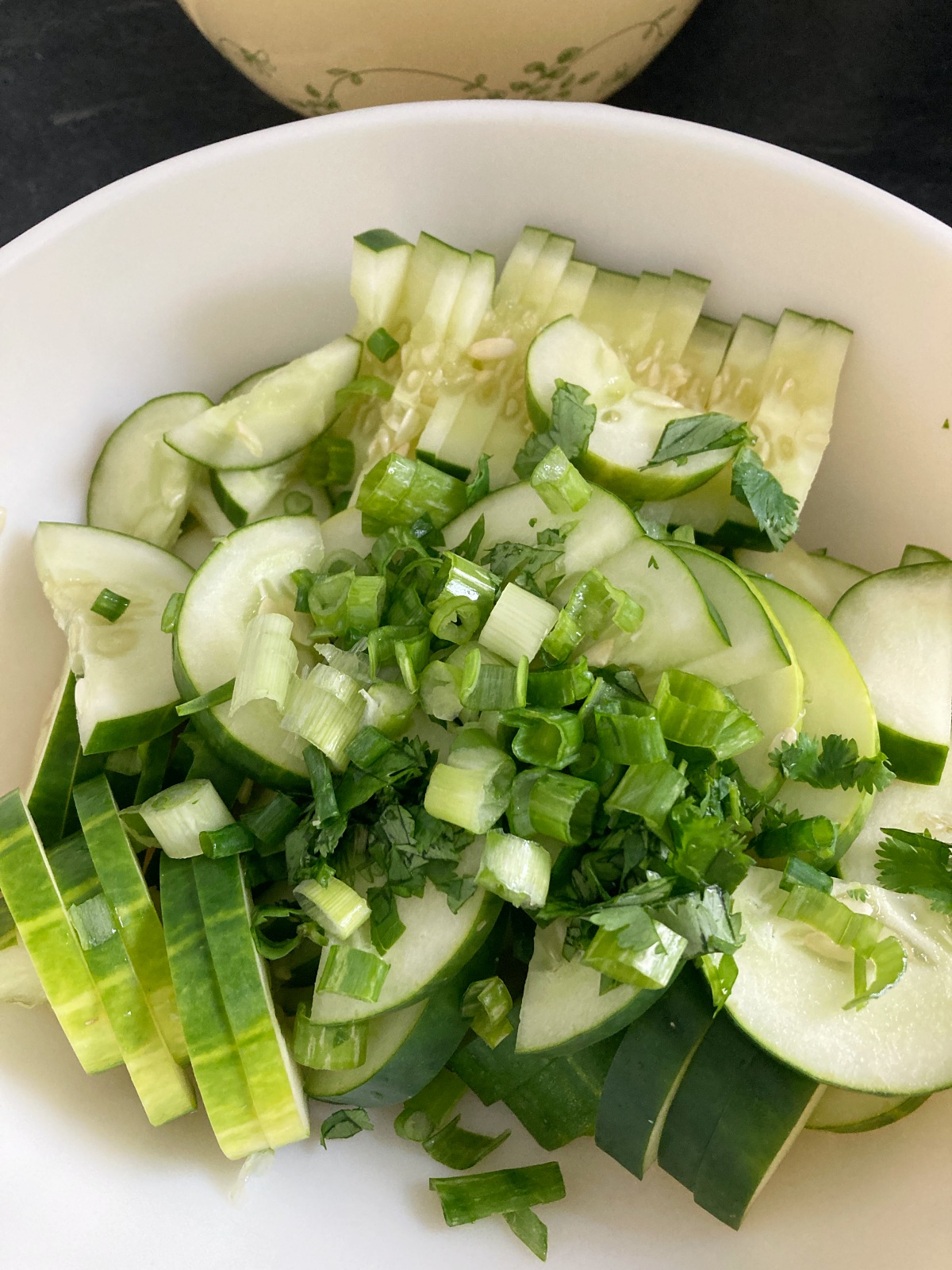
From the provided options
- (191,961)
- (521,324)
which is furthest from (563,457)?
(191,961)

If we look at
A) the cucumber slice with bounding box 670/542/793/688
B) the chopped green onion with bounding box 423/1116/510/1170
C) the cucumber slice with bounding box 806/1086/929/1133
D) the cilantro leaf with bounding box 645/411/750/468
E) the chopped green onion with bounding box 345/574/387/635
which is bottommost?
the chopped green onion with bounding box 423/1116/510/1170

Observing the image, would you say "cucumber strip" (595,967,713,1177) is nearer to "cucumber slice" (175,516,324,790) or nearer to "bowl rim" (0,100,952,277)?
"cucumber slice" (175,516,324,790)

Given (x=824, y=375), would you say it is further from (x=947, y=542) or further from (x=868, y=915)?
(x=868, y=915)

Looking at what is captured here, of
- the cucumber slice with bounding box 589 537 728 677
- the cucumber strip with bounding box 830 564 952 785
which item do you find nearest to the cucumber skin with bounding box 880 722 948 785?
the cucumber strip with bounding box 830 564 952 785

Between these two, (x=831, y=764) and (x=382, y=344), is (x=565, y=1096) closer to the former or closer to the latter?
(x=831, y=764)

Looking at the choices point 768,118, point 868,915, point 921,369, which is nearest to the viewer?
point 868,915

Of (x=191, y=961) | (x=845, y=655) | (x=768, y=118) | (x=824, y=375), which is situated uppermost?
(x=768, y=118)

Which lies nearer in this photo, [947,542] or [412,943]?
[412,943]
